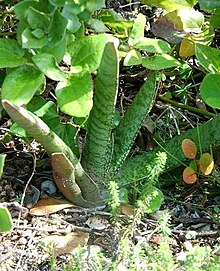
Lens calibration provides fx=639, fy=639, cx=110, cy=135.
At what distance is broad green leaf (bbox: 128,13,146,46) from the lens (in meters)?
1.63

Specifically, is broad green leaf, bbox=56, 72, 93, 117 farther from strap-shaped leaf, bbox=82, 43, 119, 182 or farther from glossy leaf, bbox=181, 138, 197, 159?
glossy leaf, bbox=181, 138, 197, 159

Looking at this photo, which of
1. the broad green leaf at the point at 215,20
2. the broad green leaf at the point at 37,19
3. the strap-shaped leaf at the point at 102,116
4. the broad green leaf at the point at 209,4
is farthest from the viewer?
the broad green leaf at the point at 215,20

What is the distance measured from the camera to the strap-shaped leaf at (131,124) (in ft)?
5.66

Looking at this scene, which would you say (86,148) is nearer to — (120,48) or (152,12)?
(120,48)

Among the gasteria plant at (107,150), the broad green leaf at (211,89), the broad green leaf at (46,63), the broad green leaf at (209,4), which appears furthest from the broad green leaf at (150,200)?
the broad green leaf at (209,4)

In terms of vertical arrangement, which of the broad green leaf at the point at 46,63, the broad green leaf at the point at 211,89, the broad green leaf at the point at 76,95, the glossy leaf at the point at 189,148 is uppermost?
the broad green leaf at the point at 46,63

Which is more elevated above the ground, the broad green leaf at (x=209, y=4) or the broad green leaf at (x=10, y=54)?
the broad green leaf at (x=10, y=54)

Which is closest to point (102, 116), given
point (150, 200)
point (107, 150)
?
point (107, 150)

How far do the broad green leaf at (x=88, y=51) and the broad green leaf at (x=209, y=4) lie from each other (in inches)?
10.3

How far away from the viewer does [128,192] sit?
70.0 inches

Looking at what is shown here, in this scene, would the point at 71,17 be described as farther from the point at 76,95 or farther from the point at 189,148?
the point at 189,148

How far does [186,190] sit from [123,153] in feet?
0.78

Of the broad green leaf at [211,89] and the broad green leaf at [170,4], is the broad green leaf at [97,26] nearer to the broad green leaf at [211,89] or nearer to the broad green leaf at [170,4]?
the broad green leaf at [170,4]

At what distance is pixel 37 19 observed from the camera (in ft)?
4.45
